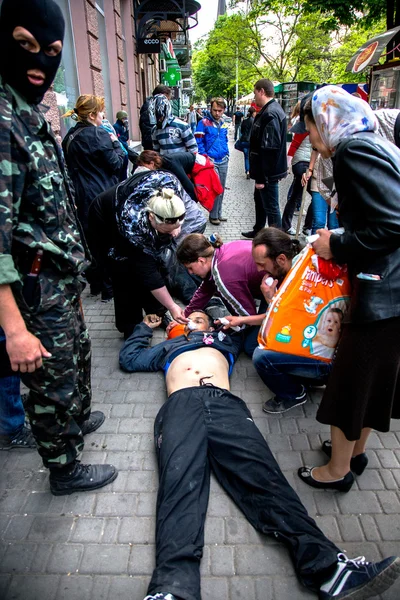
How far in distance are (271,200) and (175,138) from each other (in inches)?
62.8

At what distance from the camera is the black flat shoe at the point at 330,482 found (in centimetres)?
224

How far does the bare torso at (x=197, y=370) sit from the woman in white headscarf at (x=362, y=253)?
94 cm

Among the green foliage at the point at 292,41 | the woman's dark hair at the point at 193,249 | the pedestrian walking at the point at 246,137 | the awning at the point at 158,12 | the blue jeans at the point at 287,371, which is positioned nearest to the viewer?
→ the blue jeans at the point at 287,371

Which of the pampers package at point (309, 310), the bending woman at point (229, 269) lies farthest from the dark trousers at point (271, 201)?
the pampers package at point (309, 310)

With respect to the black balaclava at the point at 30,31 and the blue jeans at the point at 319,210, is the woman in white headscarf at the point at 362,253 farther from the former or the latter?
the blue jeans at the point at 319,210

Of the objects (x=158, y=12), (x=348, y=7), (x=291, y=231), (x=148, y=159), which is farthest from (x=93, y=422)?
(x=348, y=7)

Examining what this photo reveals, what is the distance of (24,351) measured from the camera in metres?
1.66

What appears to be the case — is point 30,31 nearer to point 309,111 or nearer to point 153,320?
point 309,111

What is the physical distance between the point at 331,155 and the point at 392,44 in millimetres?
13520

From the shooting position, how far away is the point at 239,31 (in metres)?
25.8

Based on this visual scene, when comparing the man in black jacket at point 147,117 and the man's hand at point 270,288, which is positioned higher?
the man in black jacket at point 147,117

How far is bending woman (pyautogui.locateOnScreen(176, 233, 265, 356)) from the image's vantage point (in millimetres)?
3143

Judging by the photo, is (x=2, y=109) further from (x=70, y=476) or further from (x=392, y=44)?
(x=392, y=44)

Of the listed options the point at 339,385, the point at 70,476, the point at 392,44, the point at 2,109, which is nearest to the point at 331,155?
the point at 339,385
